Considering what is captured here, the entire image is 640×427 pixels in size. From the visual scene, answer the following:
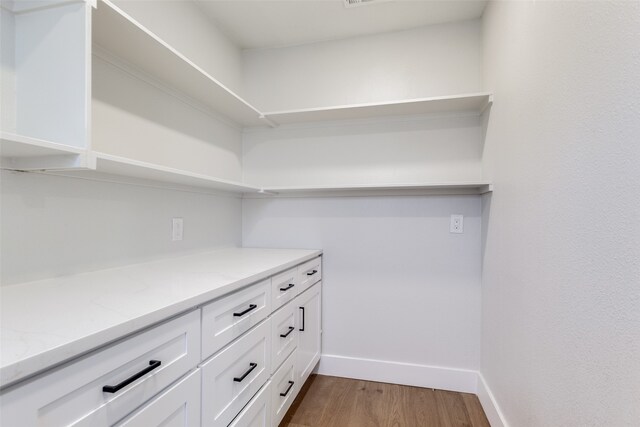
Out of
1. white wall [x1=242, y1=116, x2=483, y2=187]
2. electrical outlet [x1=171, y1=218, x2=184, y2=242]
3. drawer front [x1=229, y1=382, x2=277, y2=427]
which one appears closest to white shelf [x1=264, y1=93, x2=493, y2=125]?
white wall [x1=242, y1=116, x2=483, y2=187]

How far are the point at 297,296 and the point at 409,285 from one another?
2.60 feet

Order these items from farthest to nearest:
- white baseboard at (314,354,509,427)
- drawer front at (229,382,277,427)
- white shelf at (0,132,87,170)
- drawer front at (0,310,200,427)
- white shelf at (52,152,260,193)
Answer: white baseboard at (314,354,509,427) → drawer front at (229,382,277,427) → white shelf at (52,152,260,193) → white shelf at (0,132,87,170) → drawer front at (0,310,200,427)

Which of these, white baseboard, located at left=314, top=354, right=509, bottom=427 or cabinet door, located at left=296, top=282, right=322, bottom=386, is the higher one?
cabinet door, located at left=296, top=282, right=322, bottom=386

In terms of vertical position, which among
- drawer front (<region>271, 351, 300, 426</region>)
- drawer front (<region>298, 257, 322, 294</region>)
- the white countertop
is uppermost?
the white countertop

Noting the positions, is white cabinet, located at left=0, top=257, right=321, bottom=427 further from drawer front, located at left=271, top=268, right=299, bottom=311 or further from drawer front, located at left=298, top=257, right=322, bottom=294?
drawer front, located at left=298, top=257, right=322, bottom=294

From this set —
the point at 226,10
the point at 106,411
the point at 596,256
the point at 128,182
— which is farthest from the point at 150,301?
the point at 226,10

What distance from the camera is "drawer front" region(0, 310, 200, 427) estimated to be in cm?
51

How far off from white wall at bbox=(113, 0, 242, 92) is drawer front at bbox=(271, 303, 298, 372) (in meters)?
1.49

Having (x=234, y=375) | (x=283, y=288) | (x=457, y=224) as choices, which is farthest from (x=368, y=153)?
(x=234, y=375)

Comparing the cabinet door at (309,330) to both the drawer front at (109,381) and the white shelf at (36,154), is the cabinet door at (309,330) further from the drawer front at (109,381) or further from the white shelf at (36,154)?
the white shelf at (36,154)

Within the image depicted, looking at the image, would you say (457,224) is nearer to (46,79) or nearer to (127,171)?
(127,171)

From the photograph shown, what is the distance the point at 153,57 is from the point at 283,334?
137cm

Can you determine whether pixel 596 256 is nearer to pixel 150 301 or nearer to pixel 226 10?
pixel 150 301

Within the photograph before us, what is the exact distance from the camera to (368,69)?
212 centimetres
